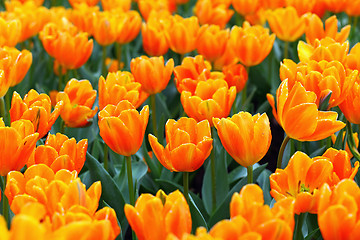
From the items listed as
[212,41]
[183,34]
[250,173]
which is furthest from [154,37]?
[250,173]

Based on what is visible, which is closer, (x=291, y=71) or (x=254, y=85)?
(x=291, y=71)

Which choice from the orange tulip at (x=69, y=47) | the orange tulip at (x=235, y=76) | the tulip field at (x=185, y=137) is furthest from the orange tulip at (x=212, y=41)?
the orange tulip at (x=69, y=47)

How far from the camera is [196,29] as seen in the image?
2283 millimetres

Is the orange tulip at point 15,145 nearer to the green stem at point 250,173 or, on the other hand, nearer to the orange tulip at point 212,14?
the green stem at point 250,173

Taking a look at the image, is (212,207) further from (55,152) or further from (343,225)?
(343,225)

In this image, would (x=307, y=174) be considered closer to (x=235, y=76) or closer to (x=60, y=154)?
(x=60, y=154)

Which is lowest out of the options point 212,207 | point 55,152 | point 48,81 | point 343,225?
point 48,81

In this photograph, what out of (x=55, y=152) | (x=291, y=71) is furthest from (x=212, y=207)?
(x=55, y=152)

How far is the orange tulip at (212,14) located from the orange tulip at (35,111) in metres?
1.34

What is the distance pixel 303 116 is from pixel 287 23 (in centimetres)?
117

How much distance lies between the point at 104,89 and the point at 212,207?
514mm

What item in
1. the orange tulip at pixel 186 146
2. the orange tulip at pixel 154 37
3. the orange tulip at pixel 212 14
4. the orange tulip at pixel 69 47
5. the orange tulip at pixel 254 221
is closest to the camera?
the orange tulip at pixel 254 221

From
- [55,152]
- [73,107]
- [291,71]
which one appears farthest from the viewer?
[73,107]

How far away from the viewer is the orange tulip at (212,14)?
8.87 feet
